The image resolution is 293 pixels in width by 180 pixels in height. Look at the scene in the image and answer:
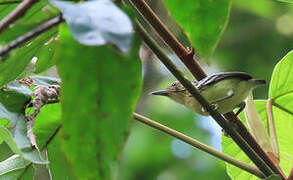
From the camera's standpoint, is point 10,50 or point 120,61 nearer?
point 10,50

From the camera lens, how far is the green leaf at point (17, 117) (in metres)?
1.12

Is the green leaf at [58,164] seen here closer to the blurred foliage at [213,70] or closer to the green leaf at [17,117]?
the green leaf at [17,117]

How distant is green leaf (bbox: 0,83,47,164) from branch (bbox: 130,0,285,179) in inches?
15.3

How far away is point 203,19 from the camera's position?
96 centimetres

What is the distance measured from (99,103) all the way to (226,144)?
112cm

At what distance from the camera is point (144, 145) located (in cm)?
410

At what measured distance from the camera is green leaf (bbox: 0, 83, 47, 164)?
1.12 metres

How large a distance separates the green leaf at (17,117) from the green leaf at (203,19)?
421 millimetres

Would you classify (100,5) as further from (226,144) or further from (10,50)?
(226,144)

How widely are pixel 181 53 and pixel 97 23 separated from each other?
1.89ft

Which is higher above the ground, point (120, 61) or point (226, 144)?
point (120, 61)

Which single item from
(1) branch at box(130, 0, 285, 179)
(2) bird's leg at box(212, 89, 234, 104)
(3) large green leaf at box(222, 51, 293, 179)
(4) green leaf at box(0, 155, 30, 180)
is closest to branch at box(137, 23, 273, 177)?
(1) branch at box(130, 0, 285, 179)

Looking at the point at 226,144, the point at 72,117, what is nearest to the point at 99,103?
the point at 72,117

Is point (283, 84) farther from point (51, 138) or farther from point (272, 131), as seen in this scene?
point (51, 138)
